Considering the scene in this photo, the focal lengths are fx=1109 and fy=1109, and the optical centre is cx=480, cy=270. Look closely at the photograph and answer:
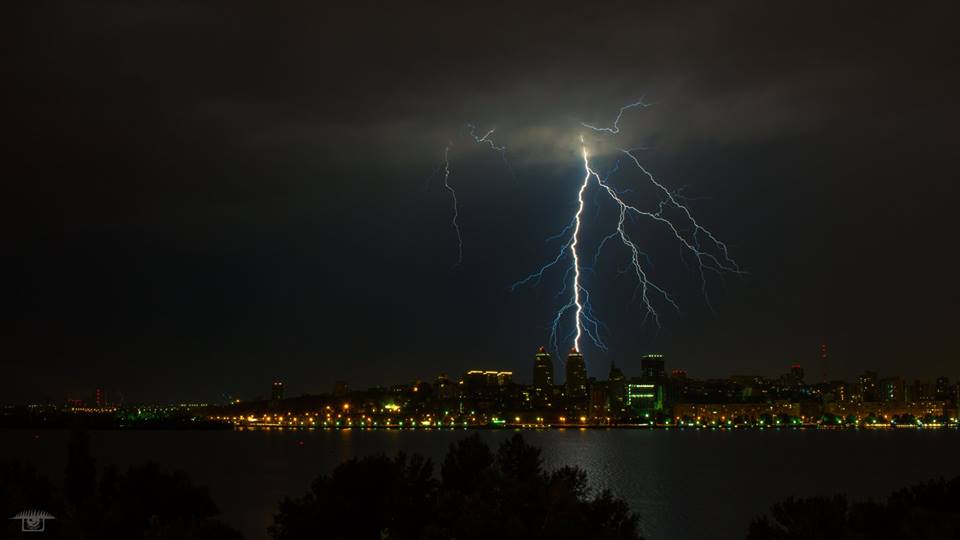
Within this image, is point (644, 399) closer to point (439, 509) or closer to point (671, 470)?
point (671, 470)

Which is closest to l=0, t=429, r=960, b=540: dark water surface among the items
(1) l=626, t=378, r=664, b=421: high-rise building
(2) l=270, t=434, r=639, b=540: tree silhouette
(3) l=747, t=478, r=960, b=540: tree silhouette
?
(2) l=270, t=434, r=639, b=540: tree silhouette

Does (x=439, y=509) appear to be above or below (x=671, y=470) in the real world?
above

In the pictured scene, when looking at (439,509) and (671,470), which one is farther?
(671,470)

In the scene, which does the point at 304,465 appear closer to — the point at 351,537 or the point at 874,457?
the point at 874,457

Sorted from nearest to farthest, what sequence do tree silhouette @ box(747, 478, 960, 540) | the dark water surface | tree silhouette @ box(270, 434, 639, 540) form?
tree silhouette @ box(747, 478, 960, 540)
tree silhouette @ box(270, 434, 639, 540)
the dark water surface

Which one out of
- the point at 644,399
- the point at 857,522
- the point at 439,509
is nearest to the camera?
the point at 857,522

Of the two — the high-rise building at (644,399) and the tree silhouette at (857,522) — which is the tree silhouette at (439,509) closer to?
the tree silhouette at (857,522)

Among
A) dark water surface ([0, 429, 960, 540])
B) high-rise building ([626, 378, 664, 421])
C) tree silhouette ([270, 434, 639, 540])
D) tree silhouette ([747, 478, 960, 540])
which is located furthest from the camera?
high-rise building ([626, 378, 664, 421])

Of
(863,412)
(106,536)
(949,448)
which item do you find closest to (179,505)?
(106,536)

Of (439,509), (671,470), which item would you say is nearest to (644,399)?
(671,470)

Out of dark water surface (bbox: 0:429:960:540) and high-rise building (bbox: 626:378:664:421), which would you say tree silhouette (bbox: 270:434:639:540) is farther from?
high-rise building (bbox: 626:378:664:421)
